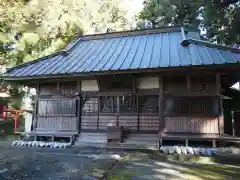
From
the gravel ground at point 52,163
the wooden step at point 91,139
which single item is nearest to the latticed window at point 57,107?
the wooden step at point 91,139

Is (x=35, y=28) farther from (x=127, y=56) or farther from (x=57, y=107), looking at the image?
(x=127, y=56)

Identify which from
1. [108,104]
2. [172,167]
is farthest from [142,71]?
[172,167]

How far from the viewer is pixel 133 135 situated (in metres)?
9.44

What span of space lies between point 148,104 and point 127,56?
2188mm

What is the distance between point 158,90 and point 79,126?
355 cm

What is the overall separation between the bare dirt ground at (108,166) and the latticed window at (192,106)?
1.73m

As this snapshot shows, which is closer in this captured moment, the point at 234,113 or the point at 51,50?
the point at 234,113

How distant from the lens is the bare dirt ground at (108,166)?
5711 mm

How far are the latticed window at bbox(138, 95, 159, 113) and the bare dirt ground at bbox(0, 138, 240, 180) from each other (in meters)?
1.80

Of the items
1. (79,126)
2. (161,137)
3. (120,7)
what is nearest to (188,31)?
(161,137)

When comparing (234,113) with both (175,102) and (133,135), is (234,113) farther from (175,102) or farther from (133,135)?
(133,135)

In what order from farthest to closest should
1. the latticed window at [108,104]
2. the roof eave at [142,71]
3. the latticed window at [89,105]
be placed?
1. the latticed window at [89,105]
2. the latticed window at [108,104]
3. the roof eave at [142,71]

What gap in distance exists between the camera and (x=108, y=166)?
6.59 m

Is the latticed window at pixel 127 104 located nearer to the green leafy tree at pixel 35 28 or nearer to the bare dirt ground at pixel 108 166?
the bare dirt ground at pixel 108 166
